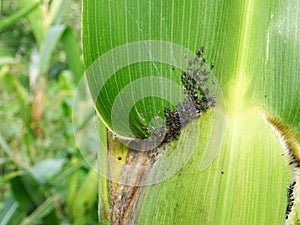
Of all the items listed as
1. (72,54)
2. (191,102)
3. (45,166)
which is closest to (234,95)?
(191,102)

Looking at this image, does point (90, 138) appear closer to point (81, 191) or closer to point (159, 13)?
point (81, 191)

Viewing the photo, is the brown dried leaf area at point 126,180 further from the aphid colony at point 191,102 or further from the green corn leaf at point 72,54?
the green corn leaf at point 72,54

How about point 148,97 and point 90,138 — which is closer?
point 148,97

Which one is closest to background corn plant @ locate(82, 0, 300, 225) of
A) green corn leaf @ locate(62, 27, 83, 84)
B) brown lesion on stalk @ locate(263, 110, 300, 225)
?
brown lesion on stalk @ locate(263, 110, 300, 225)

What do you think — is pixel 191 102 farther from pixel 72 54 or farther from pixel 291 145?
pixel 72 54

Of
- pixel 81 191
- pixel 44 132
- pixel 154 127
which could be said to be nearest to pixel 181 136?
pixel 154 127

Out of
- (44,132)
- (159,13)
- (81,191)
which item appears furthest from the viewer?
(44,132)

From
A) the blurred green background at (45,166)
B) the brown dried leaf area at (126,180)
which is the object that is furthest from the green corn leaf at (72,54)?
the brown dried leaf area at (126,180)
